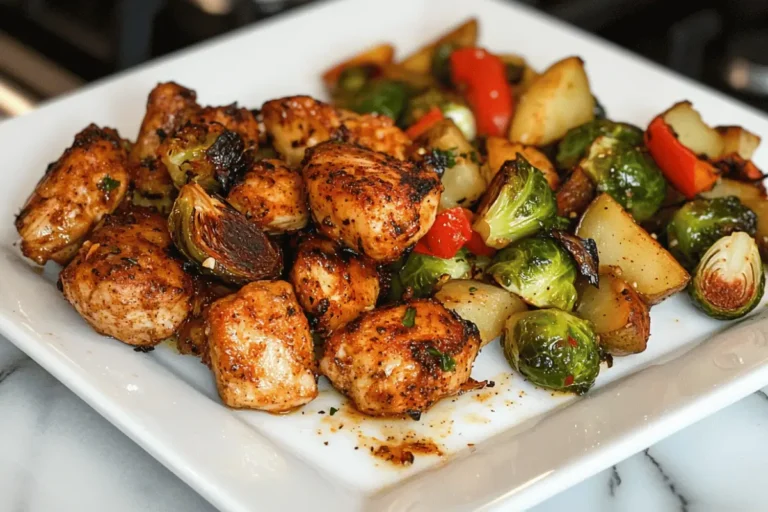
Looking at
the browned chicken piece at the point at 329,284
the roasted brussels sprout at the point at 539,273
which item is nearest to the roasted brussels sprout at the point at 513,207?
the roasted brussels sprout at the point at 539,273

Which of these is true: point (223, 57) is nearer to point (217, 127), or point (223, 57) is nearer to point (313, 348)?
point (217, 127)

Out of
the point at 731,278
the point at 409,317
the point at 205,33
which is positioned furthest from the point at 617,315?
the point at 205,33

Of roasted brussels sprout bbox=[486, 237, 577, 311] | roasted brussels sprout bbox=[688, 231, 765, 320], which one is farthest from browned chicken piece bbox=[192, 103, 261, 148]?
roasted brussels sprout bbox=[688, 231, 765, 320]

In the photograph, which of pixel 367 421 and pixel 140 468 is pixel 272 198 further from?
pixel 140 468

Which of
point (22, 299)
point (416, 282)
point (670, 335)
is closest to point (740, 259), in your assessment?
point (670, 335)

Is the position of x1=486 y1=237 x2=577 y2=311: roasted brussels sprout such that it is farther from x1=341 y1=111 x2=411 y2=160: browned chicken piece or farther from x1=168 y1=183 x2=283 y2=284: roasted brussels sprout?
x1=168 y1=183 x2=283 y2=284: roasted brussels sprout

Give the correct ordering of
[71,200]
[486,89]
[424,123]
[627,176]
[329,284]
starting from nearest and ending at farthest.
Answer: [329,284], [71,200], [627,176], [424,123], [486,89]

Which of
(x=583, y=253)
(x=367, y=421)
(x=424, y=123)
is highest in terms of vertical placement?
(x=583, y=253)
